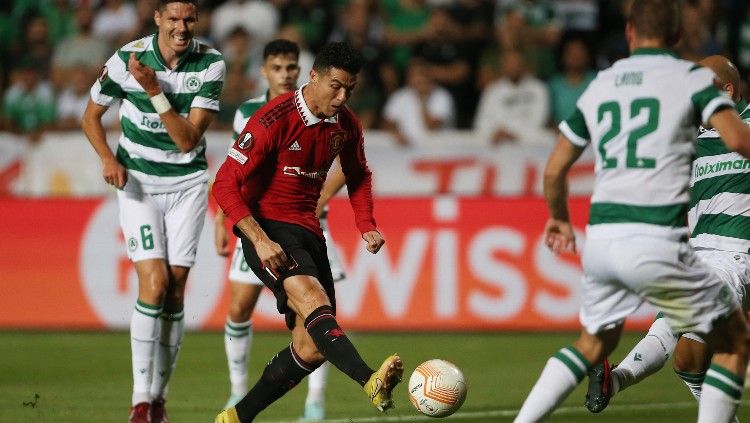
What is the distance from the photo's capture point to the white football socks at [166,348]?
8.39 meters

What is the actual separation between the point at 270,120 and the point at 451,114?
363 inches

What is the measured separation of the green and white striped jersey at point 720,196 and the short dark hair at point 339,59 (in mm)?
2180

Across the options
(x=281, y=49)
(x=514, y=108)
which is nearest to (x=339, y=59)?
(x=281, y=49)

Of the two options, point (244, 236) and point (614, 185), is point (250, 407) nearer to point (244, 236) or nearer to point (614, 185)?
point (244, 236)

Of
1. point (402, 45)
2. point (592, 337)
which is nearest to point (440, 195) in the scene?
point (402, 45)

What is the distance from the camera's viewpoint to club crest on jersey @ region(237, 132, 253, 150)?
7.22 meters

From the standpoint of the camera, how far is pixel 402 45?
56.8ft

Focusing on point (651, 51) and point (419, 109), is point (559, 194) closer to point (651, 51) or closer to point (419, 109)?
point (651, 51)

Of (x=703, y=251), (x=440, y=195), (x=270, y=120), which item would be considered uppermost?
(x=270, y=120)

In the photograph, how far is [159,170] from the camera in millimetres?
8375

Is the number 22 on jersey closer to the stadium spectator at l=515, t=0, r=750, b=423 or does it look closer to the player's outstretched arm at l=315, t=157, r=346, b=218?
the stadium spectator at l=515, t=0, r=750, b=423

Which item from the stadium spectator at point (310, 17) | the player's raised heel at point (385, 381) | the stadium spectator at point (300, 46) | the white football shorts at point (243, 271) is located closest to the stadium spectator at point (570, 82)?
the stadium spectator at point (300, 46)

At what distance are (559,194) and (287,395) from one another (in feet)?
14.3

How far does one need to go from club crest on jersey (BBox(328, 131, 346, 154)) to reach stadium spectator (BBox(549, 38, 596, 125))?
28.7 ft
